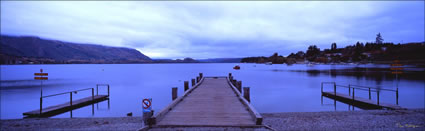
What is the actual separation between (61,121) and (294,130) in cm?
991

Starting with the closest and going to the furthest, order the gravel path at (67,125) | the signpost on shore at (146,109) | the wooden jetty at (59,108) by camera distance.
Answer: the signpost on shore at (146,109)
the gravel path at (67,125)
the wooden jetty at (59,108)

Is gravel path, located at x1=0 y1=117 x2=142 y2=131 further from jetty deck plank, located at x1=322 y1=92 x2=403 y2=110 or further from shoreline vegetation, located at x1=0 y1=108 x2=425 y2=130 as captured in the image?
jetty deck plank, located at x1=322 y1=92 x2=403 y2=110

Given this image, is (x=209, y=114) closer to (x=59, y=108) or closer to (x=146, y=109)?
(x=146, y=109)

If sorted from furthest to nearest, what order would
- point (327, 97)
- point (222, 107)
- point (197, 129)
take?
point (327, 97) < point (222, 107) < point (197, 129)

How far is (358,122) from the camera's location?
30.5 ft

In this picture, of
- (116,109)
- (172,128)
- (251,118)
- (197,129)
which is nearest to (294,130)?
(251,118)

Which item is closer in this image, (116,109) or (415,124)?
(415,124)

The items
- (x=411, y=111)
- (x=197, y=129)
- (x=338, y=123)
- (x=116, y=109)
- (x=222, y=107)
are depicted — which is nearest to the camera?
(x=197, y=129)

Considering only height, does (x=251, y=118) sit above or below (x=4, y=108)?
above

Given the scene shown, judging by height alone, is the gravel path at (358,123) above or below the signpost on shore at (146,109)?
below

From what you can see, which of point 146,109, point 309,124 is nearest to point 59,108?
point 146,109

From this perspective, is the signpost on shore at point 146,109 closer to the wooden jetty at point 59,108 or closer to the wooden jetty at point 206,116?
the wooden jetty at point 206,116

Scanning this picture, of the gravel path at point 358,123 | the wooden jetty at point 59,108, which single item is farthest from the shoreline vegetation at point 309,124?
the wooden jetty at point 59,108

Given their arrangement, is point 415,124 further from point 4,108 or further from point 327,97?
point 4,108
